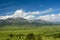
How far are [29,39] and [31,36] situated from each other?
1.72m

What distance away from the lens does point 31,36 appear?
55656 mm

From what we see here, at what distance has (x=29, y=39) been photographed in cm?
5441

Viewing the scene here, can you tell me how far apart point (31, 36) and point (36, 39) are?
2.12m

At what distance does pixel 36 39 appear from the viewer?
5566cm

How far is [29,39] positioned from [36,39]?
284 cm
